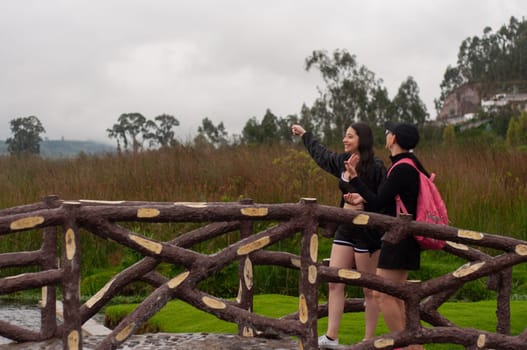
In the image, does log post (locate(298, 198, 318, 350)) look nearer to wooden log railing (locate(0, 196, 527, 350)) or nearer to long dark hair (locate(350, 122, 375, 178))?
wooden log railing (locate(0, 196, 527, 350))

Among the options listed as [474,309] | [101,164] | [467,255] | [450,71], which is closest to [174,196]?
[101,164]

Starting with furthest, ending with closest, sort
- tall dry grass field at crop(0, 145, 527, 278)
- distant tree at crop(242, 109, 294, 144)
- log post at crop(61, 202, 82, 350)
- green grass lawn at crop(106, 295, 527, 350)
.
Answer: distant tree at crop(242, 109, 294, 144)
tall dry grass field at crop(0, 145, 527, 278)
green grass lawn at crop(106, 295, 527, 350)
log post at crop(61, 202, 82, 350)

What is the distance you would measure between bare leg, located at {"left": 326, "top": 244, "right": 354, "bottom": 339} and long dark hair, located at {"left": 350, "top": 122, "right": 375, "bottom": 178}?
573 millimetres

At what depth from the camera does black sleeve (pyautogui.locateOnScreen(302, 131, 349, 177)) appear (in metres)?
6.24

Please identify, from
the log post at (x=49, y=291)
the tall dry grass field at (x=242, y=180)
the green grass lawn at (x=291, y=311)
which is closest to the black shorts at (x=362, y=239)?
the green grass lawn at (x=291, y=311)

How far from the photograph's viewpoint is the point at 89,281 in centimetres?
1183

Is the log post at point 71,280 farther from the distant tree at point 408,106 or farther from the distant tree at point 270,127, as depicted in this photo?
the distant tree at point 408,106

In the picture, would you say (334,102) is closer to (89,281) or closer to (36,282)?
(89,281)

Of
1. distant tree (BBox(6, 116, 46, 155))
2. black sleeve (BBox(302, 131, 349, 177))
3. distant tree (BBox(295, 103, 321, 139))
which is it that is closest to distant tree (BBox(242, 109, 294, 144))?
distant tree (BBox(295, 103, 321, 139))

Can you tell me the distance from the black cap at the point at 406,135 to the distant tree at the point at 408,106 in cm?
5816

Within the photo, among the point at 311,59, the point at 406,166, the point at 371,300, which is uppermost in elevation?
the point at 311,59

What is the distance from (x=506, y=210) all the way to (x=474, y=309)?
5668mm

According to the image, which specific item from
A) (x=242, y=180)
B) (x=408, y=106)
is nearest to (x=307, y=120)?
(x=408, y=106)

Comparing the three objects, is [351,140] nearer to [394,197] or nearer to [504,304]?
[394,197]
